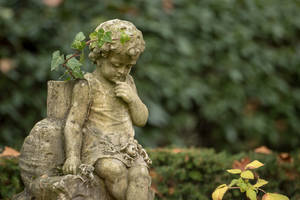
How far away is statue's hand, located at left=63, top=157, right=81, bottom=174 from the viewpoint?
9.77 ft

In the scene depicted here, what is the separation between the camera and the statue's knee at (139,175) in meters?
3.01

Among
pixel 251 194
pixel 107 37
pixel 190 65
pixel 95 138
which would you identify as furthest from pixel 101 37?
pixel 190 65

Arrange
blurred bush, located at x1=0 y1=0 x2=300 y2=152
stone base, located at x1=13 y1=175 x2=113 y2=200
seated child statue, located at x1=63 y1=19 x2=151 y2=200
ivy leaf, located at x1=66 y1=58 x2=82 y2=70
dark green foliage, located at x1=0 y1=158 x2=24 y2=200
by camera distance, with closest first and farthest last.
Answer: stone base, located at x1=13 y1=175 x2=113 y2=200
seated child statue, located at x1=63 y1=19 x2=151 y2=200
ivy leaf, located at x1=66 y1=58 x2=82 y2=70
dark green foliage, located at x1=0 y1=158 x2=24 y2=200
blurred bush, located at x1=0 y1=0 x2=300 y2=152

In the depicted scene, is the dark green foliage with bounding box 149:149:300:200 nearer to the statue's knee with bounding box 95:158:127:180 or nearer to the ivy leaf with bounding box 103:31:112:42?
the statue's knee with bounding box 95:158:127:180

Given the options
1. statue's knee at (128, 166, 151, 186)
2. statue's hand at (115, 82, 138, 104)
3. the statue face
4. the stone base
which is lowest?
the stone base

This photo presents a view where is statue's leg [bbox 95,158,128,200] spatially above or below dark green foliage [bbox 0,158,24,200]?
above

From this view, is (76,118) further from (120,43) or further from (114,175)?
(120,43)

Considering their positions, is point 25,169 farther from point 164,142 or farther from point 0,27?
point 164,142

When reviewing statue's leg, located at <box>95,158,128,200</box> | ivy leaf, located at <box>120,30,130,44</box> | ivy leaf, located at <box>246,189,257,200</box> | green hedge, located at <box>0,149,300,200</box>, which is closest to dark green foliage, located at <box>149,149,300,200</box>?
green hedge, located at <box>0,149,300,200</box>

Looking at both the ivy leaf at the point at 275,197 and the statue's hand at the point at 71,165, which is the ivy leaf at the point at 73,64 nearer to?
the statue's hand at the point at 71,165

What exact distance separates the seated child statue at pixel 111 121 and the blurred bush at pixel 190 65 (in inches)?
74.0

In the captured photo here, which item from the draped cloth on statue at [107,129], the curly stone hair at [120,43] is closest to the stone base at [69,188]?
the draped cloth on statue at [107,129]

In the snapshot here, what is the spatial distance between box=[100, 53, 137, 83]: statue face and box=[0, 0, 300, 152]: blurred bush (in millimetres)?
2000

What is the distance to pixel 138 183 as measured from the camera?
3.00m
